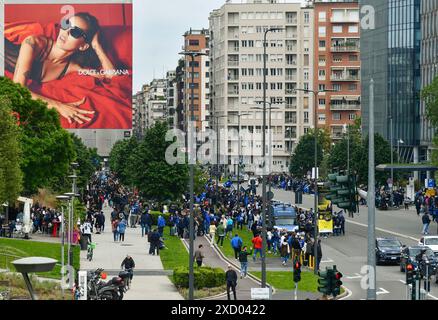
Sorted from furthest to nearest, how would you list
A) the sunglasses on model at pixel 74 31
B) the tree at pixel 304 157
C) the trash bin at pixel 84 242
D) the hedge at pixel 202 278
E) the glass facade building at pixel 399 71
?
1. the tree at pixel 304 157
2. the glass facade building at pixel 399 71
3. the sunglasses on model at pixel 74 31
4. the trash bin at pixel 84 242
5. the hedge at pixel 202 278

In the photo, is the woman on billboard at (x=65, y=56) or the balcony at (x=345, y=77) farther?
the balcony at (x=345, y=77)

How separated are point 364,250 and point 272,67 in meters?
131

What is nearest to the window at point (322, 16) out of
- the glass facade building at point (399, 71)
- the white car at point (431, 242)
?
the glass facade building at point (399, 71)

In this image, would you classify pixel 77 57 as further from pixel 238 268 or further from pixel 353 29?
pixel 238 268

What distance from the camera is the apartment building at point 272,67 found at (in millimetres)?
179000

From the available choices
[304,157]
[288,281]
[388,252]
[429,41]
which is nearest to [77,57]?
[304,157]

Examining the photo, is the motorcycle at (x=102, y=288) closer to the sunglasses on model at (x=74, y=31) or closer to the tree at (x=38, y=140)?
the tree at (x=38, y=140)

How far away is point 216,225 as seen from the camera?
2345 inches

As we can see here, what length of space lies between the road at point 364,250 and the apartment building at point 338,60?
8790cm

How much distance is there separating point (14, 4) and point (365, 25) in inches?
1566

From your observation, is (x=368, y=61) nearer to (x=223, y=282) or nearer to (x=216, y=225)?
(x=216, y=225)

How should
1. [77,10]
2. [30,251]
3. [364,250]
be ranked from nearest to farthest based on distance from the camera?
[30,251] → [364,250] → [77,10]

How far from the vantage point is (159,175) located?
7588cm

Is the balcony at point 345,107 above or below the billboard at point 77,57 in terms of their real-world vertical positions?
below
